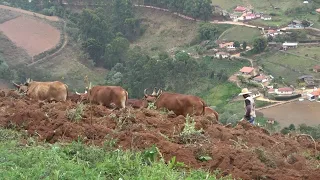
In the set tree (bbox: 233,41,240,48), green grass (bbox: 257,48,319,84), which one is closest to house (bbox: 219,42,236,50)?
tree (bbox: 233,41,240,48)

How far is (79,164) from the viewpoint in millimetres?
5738

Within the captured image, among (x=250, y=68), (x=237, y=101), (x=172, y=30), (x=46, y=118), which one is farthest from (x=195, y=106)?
(x=172, y=30)

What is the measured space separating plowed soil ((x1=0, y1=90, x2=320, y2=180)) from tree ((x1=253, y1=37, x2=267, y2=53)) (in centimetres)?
4037

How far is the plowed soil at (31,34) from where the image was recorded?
165ft

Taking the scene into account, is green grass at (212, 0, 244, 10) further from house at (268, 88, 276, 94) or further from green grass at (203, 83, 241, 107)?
house at (268, 88, 276, 94)

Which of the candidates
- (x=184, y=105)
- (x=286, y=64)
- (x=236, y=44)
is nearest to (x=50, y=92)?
(x=184, y=105)

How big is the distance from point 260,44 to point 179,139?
1698 inches

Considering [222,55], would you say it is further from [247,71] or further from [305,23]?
[305,23]

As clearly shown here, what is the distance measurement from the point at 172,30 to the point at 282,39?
14675mm

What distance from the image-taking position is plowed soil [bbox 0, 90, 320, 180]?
20.2ft

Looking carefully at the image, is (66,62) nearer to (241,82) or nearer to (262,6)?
(241,82)

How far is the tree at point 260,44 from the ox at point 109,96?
1520 inches

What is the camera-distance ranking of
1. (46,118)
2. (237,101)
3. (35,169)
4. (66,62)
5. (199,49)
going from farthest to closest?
(199,49) → (66,62) → (237,101) → (46,118) → (35,169)

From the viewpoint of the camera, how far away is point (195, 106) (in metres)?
10.0
